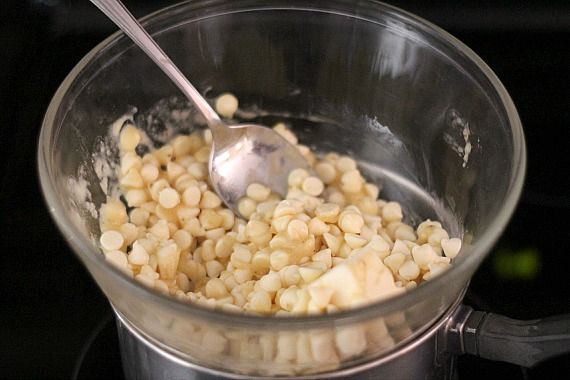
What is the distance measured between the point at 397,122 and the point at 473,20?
0.86 ft

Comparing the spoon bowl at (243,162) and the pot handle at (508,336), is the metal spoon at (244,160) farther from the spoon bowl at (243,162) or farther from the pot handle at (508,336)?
the pot handle at (508,336)

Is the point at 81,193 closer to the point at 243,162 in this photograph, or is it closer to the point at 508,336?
the point at 243,162

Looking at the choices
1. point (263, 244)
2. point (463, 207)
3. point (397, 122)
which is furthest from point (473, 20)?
point (263, 244)

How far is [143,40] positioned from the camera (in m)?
0.92

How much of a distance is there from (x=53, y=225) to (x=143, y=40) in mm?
283

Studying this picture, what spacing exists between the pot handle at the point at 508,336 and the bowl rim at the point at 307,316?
8cm

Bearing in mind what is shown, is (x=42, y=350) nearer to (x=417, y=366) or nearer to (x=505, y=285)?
(x=417, y=366)

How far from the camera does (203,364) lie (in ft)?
2.46

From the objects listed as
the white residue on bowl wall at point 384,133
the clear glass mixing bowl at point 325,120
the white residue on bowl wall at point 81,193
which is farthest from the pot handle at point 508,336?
the white residue on bowl wall at point 81,193

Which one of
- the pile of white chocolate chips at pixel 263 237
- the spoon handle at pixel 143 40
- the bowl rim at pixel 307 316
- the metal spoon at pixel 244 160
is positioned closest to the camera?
the bowl rim at pixel 307 316

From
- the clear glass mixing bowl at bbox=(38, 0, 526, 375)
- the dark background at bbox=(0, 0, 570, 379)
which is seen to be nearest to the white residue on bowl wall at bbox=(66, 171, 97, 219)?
the clear glass mixing bowl at bbox=(38, 0, 526, 375)

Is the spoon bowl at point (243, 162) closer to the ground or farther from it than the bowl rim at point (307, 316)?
closer to the ground

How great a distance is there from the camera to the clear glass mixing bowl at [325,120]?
71 cm

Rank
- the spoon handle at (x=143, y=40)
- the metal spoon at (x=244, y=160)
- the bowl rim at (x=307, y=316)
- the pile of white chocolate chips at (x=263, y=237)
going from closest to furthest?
the bowl rim at (x=307, y=316) < the pile of white chocolate chips at (x=263, y=237) < the spoon handle at (x=143, y=40) < the metal spoon at (x=244, y=160)
